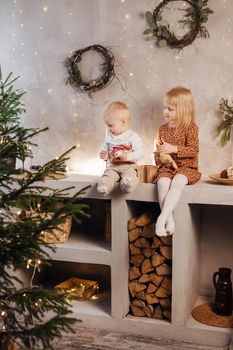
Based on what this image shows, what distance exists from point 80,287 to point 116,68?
1.45 meters

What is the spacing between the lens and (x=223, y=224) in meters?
3.63

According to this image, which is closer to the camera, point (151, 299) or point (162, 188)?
point (162, 188)

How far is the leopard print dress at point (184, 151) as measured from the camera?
128 inches

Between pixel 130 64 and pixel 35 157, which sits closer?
pixel 130 64

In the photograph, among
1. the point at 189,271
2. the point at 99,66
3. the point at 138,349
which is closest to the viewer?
the point at 138,349

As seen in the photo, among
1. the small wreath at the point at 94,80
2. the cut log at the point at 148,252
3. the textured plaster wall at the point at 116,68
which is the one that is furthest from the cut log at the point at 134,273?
the small wreath at the point at 94,80

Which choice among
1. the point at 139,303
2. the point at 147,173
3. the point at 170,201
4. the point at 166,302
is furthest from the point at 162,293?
the point at 147,173

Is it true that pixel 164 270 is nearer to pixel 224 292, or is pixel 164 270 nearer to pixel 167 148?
pixel 224 292

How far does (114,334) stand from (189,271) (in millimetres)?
572

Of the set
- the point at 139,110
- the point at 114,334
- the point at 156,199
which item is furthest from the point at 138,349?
the point at 139,110

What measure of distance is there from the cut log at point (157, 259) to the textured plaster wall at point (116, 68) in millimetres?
673

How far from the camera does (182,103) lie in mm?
3287

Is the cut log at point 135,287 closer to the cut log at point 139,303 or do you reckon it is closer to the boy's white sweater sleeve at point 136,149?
the cut log at point 139,303

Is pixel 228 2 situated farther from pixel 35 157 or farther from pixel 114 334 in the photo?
pixel 114 334
